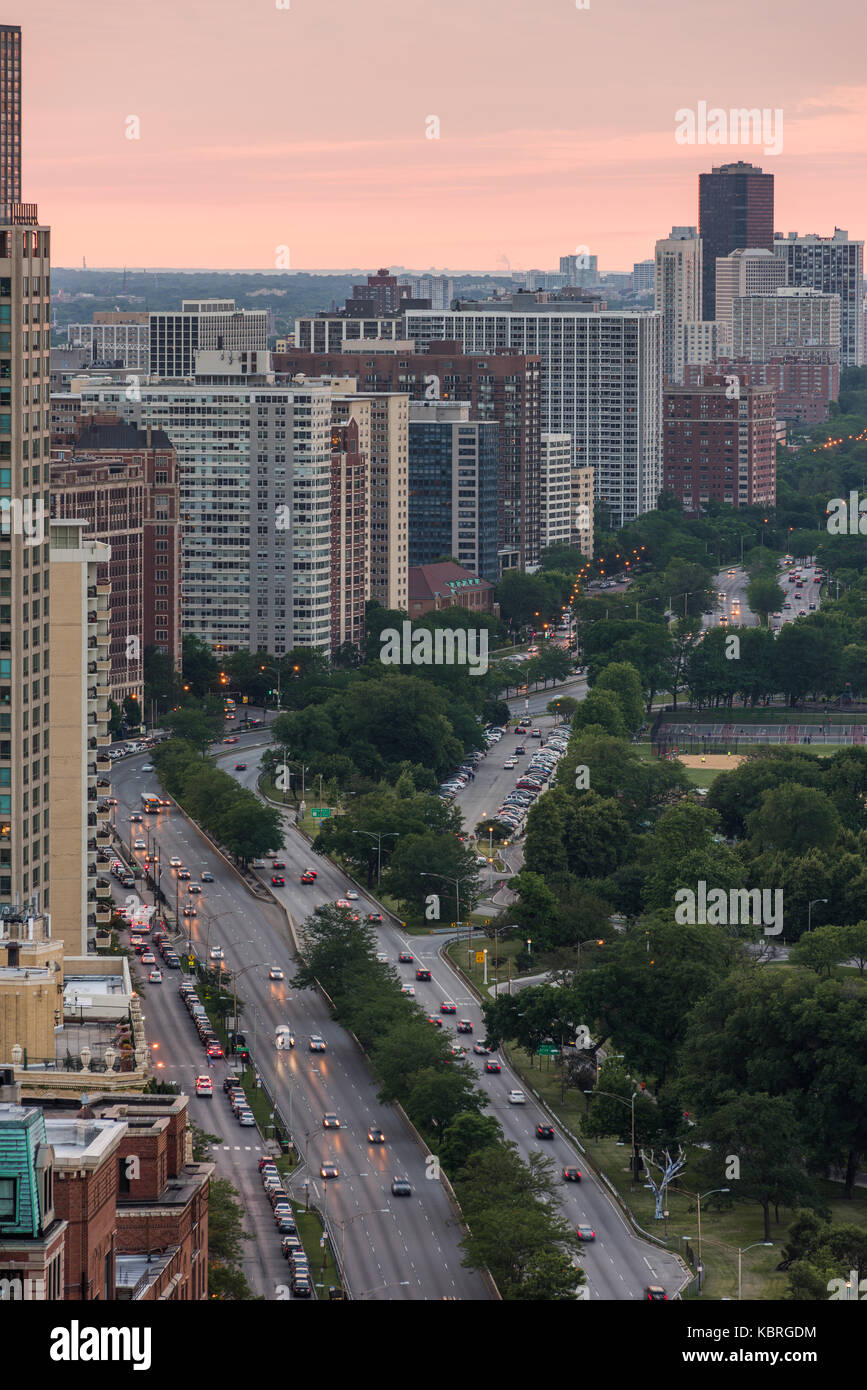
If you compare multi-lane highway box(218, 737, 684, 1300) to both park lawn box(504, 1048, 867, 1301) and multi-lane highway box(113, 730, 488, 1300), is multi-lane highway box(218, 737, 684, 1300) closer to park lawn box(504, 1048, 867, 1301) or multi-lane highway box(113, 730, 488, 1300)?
multi-lane highway box(113, 730, 488, 1300)

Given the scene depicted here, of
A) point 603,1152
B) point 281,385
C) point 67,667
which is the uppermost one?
point 281,385

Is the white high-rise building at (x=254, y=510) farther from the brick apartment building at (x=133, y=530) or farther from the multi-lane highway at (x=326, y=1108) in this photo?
the multi-lane highway at (x=326, y=1108)

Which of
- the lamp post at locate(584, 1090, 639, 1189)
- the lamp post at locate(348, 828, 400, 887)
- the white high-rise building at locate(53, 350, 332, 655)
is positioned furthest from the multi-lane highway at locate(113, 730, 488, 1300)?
the white high-rise building at locate(53, 350, 332, 655)

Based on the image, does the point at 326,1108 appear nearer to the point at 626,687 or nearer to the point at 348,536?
the point at 626,687

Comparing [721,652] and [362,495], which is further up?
[362,495]

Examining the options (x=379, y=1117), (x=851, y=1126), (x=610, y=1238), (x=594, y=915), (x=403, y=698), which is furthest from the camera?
(x=403, y=698)

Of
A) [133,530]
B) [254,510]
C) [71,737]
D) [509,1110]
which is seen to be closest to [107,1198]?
[71,737]
